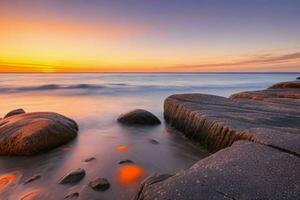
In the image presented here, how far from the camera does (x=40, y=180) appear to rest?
10.3 ft

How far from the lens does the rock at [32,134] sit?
396 cm

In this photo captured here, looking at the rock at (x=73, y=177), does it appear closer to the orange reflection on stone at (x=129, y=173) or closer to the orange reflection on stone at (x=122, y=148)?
the orange reflection on stone at (x=129, y=173)

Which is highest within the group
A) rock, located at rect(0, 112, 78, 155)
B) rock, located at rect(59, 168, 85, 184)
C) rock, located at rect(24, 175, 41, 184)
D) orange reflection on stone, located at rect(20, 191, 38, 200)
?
rock, located at rect(0, 112, 78, 155)

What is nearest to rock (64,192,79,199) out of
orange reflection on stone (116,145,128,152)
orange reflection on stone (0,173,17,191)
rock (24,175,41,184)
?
rock (24,175,41,184)

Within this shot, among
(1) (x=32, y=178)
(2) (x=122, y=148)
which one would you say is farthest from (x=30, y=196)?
(2) (x=122, y=148)

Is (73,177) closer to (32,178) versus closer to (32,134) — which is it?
(32,178)

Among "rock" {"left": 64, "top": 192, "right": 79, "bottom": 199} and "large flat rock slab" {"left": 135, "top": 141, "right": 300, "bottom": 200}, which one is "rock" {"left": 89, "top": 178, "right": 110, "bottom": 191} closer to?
"rock" {"left": 64, "top": 192, "right": 79, "bottom": 199}

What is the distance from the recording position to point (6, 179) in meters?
3.20

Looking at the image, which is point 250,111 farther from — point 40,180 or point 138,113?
point 40,180

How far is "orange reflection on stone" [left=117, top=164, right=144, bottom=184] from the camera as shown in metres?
3.07

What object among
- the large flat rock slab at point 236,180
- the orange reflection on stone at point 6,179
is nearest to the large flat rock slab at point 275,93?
the large flat rock slab at point 236,180

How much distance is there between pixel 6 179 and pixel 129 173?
1683mm

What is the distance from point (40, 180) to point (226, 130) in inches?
105

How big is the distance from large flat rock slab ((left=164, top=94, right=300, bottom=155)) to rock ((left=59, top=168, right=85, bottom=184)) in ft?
6.71
